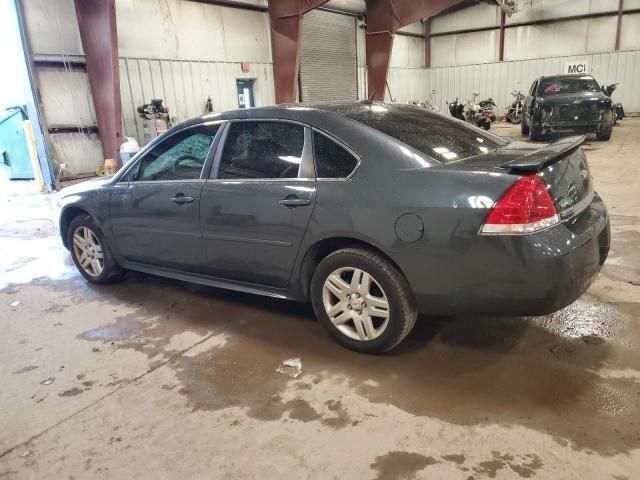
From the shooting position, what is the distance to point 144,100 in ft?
34.7

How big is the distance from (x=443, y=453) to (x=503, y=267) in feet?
2.84

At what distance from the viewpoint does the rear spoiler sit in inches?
88.4

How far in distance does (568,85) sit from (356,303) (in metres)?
11.2

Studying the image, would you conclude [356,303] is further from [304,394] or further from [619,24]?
[619,24]

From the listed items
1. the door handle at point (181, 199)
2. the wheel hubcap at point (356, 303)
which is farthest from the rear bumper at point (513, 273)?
the door handle at point (181, 199)

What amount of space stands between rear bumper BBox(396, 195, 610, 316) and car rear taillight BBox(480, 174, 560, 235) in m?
0.04

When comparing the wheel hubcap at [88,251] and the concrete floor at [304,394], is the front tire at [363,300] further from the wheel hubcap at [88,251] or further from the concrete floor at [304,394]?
the wheel hubcap at [88,251]

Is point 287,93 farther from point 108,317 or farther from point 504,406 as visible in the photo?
point 504,406

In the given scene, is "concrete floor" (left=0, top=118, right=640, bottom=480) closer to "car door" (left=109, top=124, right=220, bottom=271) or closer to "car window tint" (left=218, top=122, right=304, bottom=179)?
"car door" (left=109, top=124, right=220, bottom=271)

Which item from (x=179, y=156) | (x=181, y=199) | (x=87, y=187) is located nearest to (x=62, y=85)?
(x=87, y=187)

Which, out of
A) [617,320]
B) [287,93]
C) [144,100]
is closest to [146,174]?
[617,320]

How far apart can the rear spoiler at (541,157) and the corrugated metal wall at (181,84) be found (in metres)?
9.42

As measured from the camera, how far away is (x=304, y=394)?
248cm

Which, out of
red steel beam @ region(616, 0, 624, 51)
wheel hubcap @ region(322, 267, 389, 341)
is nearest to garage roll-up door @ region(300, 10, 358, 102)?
red steel beam @ region(616, 0, 624, 51)
